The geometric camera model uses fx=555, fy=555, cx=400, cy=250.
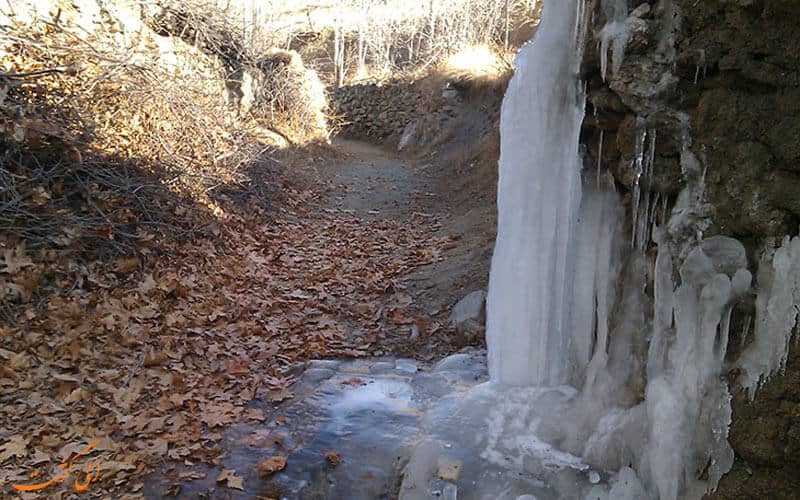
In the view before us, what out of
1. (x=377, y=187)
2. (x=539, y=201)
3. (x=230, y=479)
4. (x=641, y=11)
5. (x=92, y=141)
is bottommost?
(x=230, y=479)

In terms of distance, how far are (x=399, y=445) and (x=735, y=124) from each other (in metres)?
2.54

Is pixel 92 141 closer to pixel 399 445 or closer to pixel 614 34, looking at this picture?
pixel 399 445

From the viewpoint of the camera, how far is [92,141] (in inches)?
227

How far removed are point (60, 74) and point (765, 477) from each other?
6.77 meters

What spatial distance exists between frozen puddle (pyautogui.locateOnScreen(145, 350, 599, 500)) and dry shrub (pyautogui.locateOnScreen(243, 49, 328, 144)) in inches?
338

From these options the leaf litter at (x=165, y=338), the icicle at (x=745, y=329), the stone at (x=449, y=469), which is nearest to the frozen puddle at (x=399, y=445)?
the stone at (x=449, y=469)

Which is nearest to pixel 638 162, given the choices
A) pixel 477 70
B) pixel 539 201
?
pixel 539 201

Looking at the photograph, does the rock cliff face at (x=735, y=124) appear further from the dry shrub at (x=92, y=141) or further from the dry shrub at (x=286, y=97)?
the dry shrub at (x=286, y=97)

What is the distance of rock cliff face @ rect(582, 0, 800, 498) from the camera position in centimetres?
207

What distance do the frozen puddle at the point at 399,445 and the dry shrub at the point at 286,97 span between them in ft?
28.2

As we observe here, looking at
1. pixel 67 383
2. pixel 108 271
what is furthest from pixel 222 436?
pixel 108 271

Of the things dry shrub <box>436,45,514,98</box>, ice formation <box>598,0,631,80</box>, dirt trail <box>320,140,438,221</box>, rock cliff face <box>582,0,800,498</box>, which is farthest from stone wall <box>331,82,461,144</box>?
rock cliff face <box>582,0,800,498</box>

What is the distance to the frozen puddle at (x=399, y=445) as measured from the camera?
310 centimetres

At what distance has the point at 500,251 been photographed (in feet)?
13.6
